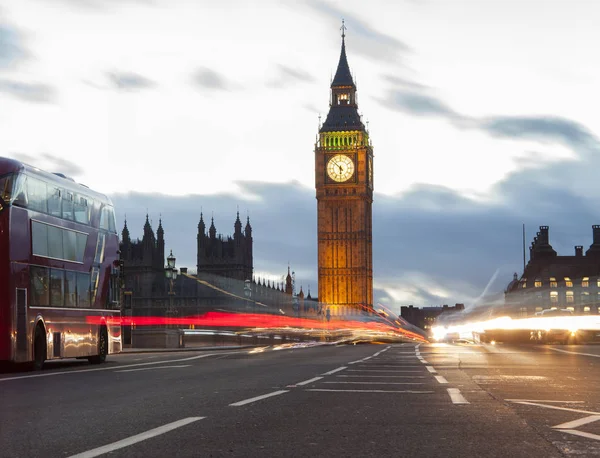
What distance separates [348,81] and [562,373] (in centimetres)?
16553

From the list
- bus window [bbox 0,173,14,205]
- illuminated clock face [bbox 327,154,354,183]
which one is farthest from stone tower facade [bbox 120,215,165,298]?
bus window [bbox 0,173,14,205]

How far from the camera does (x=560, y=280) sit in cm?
15300

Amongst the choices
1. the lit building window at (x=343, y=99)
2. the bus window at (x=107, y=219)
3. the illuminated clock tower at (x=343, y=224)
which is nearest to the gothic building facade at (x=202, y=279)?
the illuminated clock tower at (x=343, y=224)

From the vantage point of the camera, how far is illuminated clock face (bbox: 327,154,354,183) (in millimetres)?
165125

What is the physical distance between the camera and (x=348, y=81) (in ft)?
592

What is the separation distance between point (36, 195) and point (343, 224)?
143m

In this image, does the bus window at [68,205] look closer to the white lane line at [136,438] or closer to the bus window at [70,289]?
the bus window at [70,289]

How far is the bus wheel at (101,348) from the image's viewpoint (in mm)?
25719

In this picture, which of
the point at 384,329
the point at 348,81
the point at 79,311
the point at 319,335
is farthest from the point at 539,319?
the point at 348,81

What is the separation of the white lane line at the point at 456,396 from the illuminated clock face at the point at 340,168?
152 meters

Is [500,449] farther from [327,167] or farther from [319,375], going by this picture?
[327,167]

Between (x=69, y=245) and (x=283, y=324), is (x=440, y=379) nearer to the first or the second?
(x=69, y=245)

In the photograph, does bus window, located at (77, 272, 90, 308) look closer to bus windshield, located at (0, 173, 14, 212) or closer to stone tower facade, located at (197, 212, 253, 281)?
bus windshield, located at (0, 173, 14, 212)

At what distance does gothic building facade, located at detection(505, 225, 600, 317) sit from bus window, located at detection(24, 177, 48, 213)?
128838 mm
